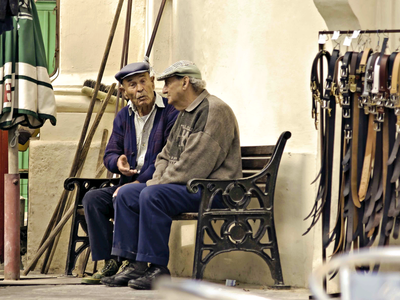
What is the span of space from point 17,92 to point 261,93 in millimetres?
1592

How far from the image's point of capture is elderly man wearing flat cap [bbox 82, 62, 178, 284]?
446 cm

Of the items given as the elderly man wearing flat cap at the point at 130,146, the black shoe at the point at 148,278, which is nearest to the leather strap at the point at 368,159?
the black shoe at the point at 148,278

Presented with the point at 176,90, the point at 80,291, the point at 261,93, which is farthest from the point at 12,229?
the point at 261,93

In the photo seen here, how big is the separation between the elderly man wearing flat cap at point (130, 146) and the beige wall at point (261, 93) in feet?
1.61

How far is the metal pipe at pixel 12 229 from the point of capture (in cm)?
445

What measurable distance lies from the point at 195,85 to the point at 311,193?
3.22ft

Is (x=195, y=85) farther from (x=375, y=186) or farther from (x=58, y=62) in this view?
(x=58, y=62)

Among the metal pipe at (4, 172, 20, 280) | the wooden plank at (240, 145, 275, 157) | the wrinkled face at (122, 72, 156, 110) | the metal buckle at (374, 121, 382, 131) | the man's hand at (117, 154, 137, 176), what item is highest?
the wrinkled face at (122, 72, 156, 110)

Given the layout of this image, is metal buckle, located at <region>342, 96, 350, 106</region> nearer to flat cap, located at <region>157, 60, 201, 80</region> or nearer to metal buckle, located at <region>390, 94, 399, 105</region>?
metal buckle, located at <region>390, 94, 399, 105</region>

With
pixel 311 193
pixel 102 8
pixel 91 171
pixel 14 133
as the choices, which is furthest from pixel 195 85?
pixel 102 8

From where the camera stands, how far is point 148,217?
3.85 m

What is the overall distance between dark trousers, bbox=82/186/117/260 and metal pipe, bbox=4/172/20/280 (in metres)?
0.45

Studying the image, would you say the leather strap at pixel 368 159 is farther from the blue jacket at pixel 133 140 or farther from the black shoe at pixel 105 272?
the black shoe at pixel 105 272

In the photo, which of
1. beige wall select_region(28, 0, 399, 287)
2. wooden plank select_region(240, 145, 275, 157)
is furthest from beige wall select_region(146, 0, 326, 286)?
wooden plank select_region(240, 145, 275, 157)
